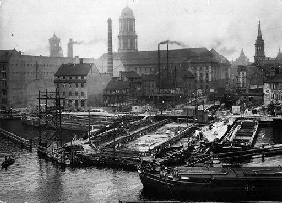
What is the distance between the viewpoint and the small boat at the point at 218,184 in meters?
35.3

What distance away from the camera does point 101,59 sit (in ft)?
431

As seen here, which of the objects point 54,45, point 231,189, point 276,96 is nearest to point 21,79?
point 276,96

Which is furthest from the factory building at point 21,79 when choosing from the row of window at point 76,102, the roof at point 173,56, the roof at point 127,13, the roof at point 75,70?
the roof at point 127,13

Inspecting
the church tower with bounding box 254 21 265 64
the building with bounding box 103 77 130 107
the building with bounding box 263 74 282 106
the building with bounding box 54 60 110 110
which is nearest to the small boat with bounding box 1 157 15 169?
the building with bounding box 54 60 110 110

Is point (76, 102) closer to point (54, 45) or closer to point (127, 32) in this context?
point (127, 32)

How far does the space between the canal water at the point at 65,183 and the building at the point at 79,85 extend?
1742 inches

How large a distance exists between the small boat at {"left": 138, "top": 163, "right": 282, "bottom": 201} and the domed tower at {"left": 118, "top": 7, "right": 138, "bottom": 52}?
352ft

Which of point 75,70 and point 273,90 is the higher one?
point 75,70

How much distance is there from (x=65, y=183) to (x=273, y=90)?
195ft

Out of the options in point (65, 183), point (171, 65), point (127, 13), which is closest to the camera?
point (65, 183)

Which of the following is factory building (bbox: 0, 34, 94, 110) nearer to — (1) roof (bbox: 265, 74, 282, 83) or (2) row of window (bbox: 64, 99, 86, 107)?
(2) row of window (bbox: 64, 99, 86, 107)

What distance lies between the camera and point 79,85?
9419cm

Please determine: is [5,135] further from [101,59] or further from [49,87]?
[101,59]

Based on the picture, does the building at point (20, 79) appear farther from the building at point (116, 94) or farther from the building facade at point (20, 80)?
the building at point (116, 94)
